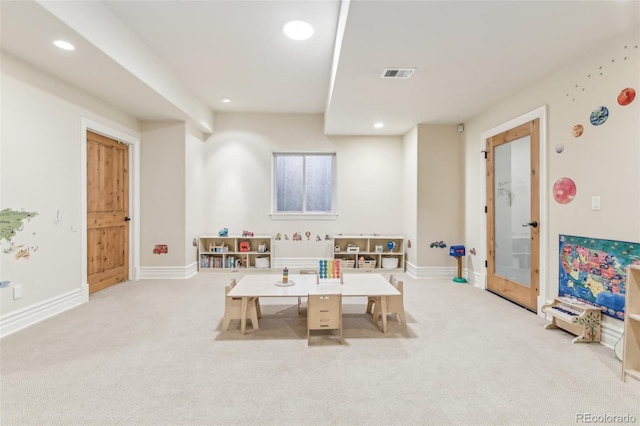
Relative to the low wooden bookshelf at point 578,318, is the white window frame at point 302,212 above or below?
above

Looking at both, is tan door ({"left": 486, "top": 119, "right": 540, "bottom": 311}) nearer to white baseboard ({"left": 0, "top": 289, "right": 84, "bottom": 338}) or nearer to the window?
the window

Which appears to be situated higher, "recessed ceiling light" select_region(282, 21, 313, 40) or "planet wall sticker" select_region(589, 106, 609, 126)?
"recessed ceiling light" select_region(282, 21, 313, 40)

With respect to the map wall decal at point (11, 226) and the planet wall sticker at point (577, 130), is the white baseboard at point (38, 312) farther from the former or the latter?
the planet wall sticker at point (577, 130)

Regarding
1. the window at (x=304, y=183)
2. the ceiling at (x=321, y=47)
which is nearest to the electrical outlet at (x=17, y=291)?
the ceiling at (x=321, y=47)

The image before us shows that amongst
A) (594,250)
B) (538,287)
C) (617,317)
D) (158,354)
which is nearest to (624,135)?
(594,250)

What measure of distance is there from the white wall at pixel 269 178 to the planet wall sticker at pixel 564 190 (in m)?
2.83

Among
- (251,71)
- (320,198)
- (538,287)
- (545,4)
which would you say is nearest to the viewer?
(545,4)

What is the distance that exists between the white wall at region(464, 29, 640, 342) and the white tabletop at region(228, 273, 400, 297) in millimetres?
1776

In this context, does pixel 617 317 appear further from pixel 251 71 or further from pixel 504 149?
pixel 251 71

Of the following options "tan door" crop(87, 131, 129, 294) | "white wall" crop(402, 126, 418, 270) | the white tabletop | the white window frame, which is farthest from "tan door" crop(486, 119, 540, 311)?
"tan door" crop(87, 131, 129, 294)

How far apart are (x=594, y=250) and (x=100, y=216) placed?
18.1 ft

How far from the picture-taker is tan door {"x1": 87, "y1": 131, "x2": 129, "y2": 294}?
397 centimetres

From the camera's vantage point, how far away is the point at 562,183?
2.96 metres

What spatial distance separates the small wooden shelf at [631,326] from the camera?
2.01 m
